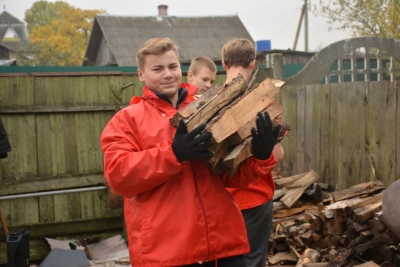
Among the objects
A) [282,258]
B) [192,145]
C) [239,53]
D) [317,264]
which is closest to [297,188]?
[282,258]

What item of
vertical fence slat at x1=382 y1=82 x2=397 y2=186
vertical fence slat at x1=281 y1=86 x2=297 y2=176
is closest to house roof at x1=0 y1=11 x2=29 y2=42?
vertical fence slat at x1=281 y1=86 x2=297 y2=176

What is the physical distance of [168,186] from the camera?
2.26 metres

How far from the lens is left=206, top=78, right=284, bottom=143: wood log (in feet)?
7.09

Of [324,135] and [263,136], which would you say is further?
[324,135]

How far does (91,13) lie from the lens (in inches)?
1826

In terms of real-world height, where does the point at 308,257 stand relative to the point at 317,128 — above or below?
below

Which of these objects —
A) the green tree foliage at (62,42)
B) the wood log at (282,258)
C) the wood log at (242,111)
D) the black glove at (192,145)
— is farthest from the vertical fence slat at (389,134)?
the green tree foliage at (62,42)

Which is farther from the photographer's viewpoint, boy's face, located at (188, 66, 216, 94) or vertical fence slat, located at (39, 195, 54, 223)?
vertical fence slat, located at (39, 195, 54, 223)

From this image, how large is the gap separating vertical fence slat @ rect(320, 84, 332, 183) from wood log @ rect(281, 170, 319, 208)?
262 mm

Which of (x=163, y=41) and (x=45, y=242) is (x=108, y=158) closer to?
(x=163, y=41)

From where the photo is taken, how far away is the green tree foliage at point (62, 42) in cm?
3322

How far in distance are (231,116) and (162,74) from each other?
0.48 meters

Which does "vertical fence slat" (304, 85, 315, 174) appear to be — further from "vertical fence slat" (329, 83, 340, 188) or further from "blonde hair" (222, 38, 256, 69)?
"blonde hair" (222, 38, 256, 69)

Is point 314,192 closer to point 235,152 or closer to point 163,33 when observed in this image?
point 235,152
